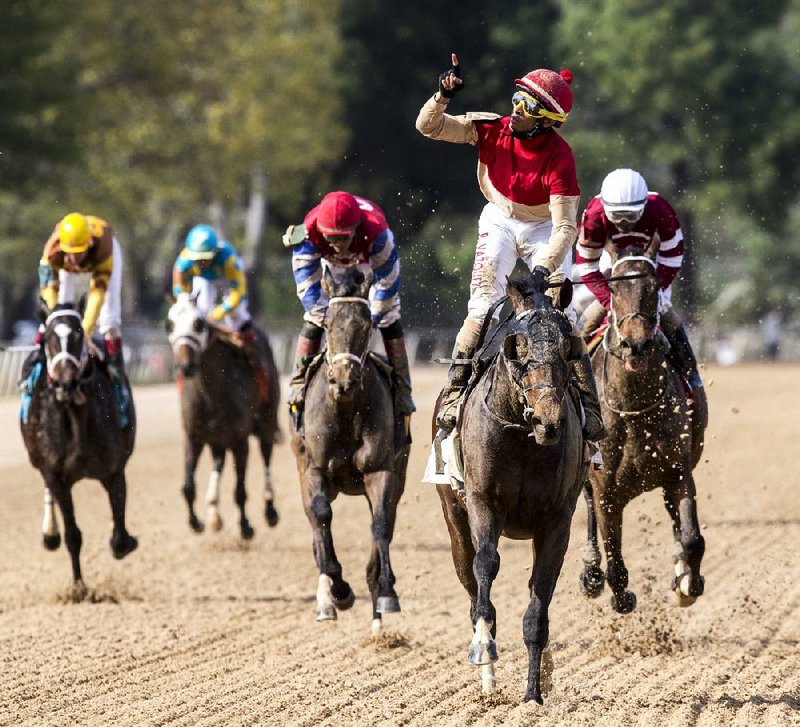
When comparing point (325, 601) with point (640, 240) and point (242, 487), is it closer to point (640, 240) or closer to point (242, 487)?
point (640, 240)

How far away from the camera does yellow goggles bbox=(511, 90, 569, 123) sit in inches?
288

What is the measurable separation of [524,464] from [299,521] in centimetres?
809

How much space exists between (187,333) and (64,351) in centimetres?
280

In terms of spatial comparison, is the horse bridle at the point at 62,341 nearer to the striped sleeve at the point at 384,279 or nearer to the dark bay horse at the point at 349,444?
the dark bay horse at the point at 349,444

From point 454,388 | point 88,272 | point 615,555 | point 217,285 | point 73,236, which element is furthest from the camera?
point 217,285

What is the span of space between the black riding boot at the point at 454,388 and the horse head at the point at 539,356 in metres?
0.70

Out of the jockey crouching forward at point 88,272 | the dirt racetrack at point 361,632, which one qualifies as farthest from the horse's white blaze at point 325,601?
the jockey crouching forward at point 88,272

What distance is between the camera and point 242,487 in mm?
12891

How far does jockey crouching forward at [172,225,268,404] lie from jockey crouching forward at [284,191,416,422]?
4.21 meters

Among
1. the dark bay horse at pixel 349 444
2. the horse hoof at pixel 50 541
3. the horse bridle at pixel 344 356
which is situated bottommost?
the horse hoof at pixel 50 541

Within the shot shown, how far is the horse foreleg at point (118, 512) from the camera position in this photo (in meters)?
10.5

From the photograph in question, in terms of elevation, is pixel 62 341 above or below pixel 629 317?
above

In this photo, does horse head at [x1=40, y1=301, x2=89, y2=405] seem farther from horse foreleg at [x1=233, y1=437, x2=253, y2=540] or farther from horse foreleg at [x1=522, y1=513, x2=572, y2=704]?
horse foreleg at [x1=522, y1=513, x2=572, y2=704]

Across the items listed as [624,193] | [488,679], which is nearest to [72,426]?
[624,193]
